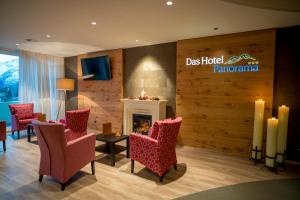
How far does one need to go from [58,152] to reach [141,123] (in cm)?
293

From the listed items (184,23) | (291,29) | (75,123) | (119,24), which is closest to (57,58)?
(75,123)

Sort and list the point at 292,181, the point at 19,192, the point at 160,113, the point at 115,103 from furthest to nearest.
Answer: the point at 115,103
the point at 160,113
the point at 292,181
the point at 19,192

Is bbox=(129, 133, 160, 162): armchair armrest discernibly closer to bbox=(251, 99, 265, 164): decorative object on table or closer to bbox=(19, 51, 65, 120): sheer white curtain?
bbox=(251, 99, 265, 164): decorative object on table

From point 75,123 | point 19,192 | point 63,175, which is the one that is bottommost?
point 19,192

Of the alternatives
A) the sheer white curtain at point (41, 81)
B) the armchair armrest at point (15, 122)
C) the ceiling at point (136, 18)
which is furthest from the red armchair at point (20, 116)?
the ceiling at point (136, 18)

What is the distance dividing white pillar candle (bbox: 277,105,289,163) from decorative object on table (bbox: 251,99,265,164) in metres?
0.29

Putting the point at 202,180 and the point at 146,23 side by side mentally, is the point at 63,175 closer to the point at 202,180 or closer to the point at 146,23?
the point at 202,180

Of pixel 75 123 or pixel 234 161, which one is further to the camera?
pixel 75 123

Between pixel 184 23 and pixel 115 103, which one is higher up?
pixel 184 23

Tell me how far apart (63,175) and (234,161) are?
10.5ft

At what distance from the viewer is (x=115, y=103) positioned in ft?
19.9

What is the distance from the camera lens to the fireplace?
16.9ft

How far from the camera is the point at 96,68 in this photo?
631 cm

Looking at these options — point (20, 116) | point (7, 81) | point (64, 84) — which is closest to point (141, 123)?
point (64, 84)
